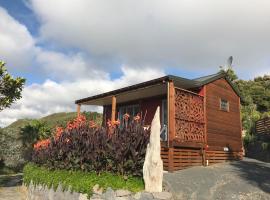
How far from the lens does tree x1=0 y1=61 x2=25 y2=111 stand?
701 inches

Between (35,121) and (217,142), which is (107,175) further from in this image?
(35,121)

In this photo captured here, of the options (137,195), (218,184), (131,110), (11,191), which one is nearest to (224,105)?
(131,110)

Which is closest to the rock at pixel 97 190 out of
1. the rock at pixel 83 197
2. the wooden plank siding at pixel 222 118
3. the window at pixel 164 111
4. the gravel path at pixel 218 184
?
the rock at pixel 83 197

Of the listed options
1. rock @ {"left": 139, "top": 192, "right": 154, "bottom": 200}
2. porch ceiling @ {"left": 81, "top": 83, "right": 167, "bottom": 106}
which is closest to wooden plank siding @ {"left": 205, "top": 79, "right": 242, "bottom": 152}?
porch ceiling @ {"left": 81, "top": 83, "right": 167, "bottom": 106}

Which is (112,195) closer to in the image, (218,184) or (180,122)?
(218,184)

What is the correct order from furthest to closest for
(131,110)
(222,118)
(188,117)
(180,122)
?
(131,110), (222,118), (188,117), (180,122)

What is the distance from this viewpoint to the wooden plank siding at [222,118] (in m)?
16.4

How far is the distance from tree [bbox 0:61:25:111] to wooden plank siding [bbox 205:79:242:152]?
1040 cm

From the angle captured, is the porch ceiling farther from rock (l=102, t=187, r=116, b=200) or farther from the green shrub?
rock (l=102, t=187, r=116, b=200)

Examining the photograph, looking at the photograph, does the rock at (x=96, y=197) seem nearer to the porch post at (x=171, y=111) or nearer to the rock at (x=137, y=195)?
the rock at (x=137, y=195)

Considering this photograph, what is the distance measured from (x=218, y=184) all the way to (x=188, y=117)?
4024mm

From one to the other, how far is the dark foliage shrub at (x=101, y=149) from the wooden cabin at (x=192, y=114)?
3934mm

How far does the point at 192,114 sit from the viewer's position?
1495cm

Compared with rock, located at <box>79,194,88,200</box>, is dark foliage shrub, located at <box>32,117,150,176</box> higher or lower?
higher
